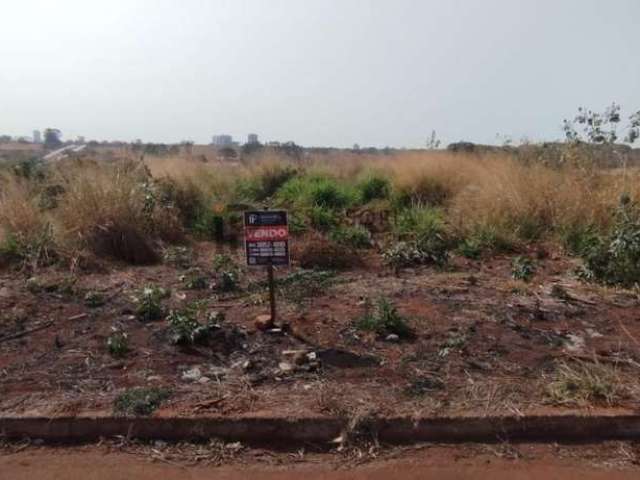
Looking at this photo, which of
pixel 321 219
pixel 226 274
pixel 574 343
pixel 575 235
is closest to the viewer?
pixel 574 343

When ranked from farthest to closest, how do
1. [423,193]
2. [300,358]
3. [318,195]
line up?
[423,193] < [318,195] < [300,358]

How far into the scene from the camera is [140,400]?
10.2ft

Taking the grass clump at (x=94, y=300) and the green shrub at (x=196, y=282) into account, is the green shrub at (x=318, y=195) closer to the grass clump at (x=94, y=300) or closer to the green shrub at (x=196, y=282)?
the green shrub at (x=196, y=282)

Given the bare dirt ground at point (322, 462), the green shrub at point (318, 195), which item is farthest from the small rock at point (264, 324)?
the green shrub at point (318, 195)

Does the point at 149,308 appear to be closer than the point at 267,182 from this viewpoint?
Yes

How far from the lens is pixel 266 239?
4.00 meters

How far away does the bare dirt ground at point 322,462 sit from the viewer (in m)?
2.67

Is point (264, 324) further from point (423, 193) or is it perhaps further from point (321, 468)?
point (423, 193)

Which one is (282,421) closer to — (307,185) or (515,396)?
(515,396)

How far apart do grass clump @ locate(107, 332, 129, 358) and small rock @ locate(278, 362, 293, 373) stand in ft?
3.79

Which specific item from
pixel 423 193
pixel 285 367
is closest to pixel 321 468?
pixel 285 367

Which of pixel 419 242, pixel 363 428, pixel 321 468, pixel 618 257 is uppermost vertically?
pixel 618 257

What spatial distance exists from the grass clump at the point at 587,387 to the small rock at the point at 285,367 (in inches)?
64.4

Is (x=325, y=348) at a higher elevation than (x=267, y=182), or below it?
below
